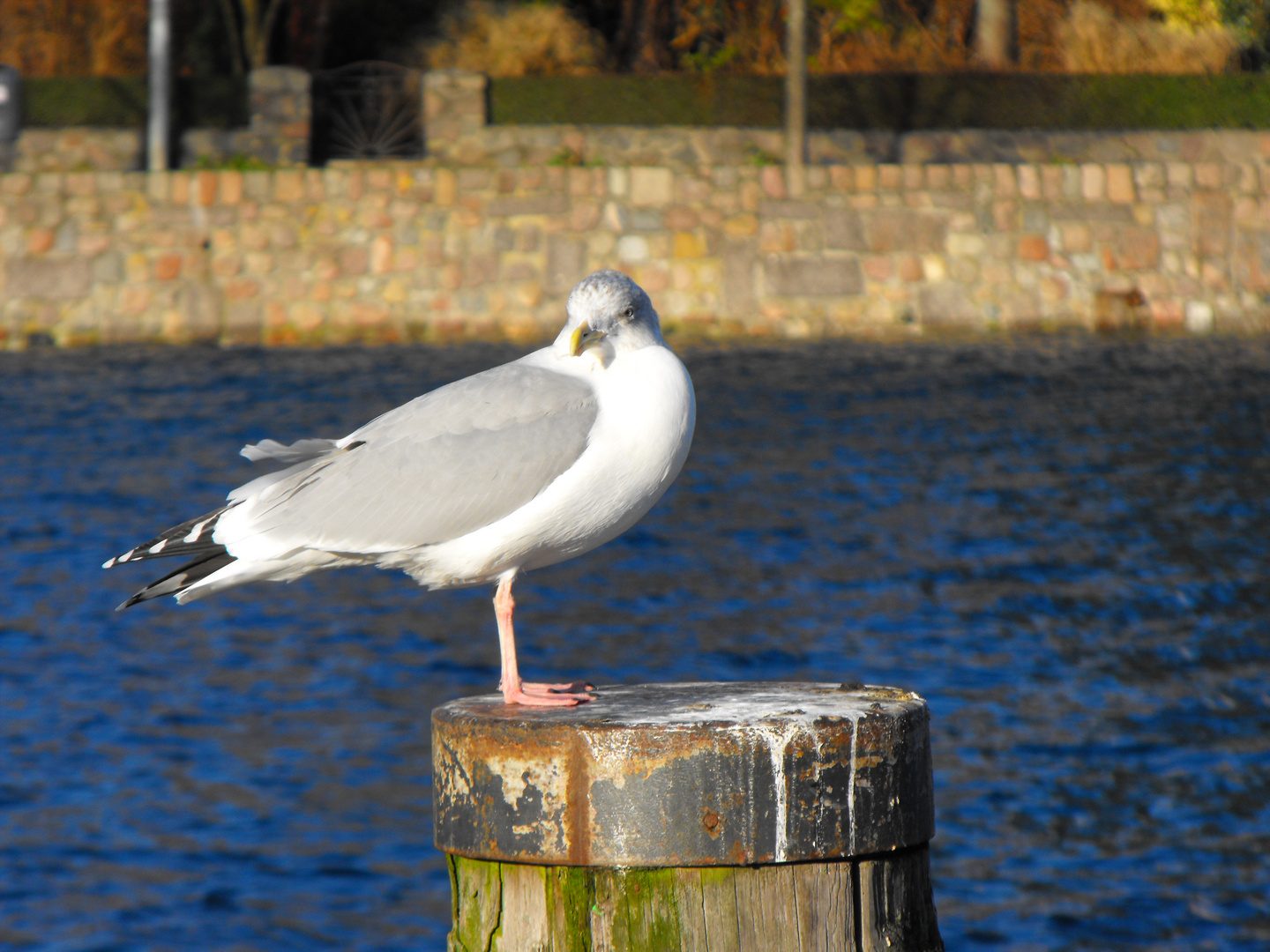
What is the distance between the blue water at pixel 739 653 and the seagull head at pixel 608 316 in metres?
2.52

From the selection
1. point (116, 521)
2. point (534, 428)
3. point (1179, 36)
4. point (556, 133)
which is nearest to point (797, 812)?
point (534, 428)

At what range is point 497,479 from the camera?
10.8 ft

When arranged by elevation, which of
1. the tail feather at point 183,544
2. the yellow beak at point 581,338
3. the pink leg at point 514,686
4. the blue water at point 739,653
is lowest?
the blue water at point 739,653

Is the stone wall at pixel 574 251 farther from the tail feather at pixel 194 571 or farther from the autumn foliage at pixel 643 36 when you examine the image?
the tail feather at pixel 194 571

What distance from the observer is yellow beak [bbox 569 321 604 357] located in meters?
3.26

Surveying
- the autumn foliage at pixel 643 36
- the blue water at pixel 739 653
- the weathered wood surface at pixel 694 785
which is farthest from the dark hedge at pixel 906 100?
the weathered wood surface at pixel 694 785

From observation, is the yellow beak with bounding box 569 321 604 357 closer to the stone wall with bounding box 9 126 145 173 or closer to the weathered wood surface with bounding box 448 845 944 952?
the weathered wood surface with bounding box 448 845 944 952

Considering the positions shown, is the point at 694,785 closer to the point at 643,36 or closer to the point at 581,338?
the point at 581,338

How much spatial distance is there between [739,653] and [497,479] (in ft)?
14.6

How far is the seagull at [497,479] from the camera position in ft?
10.4

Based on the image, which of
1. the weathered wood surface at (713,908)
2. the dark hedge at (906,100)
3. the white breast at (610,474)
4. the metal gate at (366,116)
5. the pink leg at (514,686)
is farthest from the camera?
the metal gate at (366,116)

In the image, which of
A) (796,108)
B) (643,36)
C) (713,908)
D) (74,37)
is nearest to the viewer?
(713,908)

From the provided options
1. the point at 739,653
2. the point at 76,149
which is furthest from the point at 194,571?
the point at 76,149

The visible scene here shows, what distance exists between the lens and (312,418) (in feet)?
43.3
